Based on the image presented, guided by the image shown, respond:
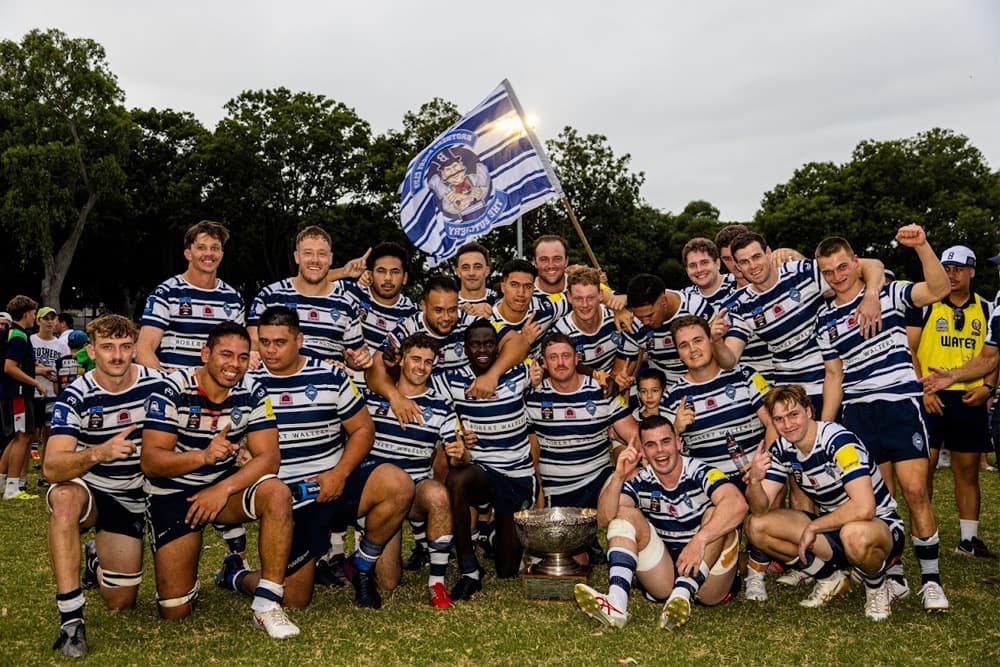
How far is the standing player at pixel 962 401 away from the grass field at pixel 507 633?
77 cm

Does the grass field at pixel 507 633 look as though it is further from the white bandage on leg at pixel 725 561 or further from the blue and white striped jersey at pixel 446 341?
the blue and white striped jersey at pixel 446 341

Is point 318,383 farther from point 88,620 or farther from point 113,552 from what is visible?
point 88,620

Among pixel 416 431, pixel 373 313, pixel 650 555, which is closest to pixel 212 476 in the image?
pixel 416 431

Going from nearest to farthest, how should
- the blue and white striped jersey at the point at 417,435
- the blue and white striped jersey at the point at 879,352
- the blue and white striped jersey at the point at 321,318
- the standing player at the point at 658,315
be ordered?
the blue and white striped jersey at the point at 879,352
the blue and white striped jersey at the point at 417,435
the blue and white striped jersey at the point at 321,318
the standing player at the point at 658,315

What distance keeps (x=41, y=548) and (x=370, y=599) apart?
362 centimetres

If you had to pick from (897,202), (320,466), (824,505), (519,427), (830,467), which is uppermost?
(897,202)

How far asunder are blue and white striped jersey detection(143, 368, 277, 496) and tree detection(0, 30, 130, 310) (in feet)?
103

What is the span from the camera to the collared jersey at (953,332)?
7656 mm

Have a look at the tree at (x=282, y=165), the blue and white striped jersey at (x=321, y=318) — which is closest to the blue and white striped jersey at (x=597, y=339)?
the blue and white striped jersey at (x=321, y=318)

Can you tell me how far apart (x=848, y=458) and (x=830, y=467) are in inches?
5.5

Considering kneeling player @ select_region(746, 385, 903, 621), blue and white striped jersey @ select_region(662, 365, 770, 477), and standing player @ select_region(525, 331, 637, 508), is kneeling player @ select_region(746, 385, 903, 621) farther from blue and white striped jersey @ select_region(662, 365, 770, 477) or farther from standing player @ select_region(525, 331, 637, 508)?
standing player @ select_region(525, 331, 637, 508)

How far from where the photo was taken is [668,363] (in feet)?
24.0

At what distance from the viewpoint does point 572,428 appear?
6832 millimetres

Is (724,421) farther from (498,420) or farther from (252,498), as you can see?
(252,498)
